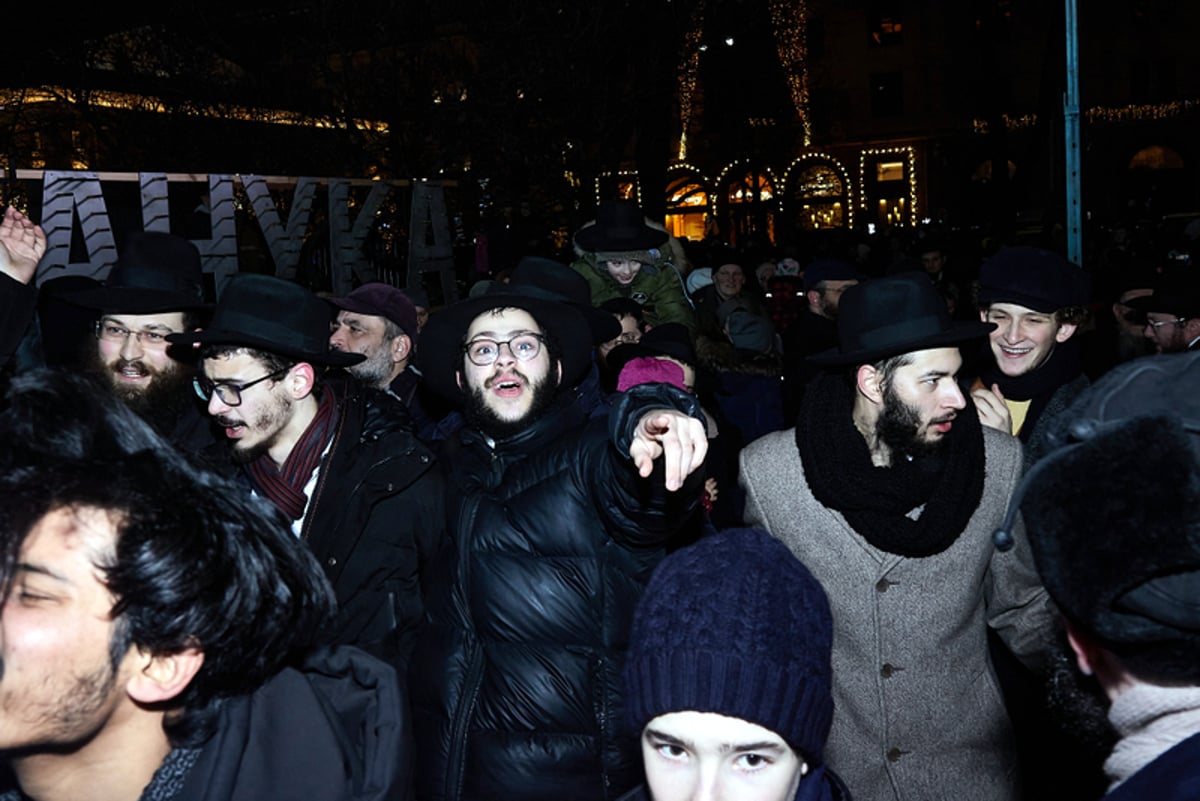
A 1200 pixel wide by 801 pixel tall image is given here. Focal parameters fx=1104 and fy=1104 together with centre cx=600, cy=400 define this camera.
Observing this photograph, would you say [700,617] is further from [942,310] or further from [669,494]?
[942,310]

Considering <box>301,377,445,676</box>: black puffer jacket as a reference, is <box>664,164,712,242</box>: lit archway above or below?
above

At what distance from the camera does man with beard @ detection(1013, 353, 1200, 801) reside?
5.02 ft

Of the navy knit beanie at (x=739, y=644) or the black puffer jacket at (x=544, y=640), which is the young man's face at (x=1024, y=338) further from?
the navy knit beanie at (x=739, y=644)

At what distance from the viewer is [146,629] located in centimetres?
185

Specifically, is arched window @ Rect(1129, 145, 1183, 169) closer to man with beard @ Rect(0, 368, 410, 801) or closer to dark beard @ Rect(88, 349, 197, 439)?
dark beard @ Rect(88, 349, 197, 439)

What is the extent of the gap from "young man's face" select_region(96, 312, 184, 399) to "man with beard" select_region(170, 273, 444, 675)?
1.96ft

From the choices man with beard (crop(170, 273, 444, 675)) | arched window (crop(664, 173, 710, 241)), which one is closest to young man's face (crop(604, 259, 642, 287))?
man with beard (crop(170, 273, 444, 675))

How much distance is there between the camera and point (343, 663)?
2.23 metres

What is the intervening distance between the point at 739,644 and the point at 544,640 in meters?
1.13

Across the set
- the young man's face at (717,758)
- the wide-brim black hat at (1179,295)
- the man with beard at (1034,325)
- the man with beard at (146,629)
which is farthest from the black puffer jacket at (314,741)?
the wide-brim black hat at (1179,295)

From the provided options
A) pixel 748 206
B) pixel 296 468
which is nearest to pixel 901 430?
pixel 296 468

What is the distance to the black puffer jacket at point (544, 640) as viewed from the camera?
10.2 ft

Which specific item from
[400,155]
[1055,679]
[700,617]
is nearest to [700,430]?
[700,617]

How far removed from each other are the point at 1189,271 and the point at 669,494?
14.3 feet
